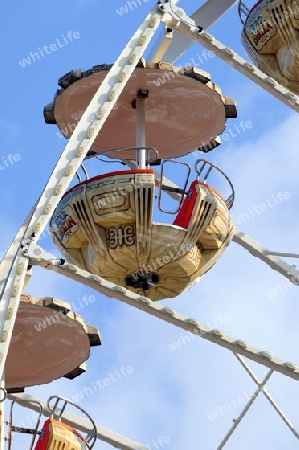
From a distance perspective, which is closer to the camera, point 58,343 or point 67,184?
point 67,184

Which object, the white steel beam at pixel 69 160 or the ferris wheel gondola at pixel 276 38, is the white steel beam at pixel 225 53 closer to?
the white steel beam at pixel 69 160

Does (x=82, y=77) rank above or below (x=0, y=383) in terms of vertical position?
above

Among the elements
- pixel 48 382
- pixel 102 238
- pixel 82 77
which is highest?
pixel 82 77

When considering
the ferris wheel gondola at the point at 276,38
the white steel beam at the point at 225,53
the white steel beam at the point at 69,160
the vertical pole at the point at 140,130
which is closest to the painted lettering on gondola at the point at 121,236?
the vertical pole at the point at 140,130

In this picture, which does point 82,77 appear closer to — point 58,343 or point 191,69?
point 191,69

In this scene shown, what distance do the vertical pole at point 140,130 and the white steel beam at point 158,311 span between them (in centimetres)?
247

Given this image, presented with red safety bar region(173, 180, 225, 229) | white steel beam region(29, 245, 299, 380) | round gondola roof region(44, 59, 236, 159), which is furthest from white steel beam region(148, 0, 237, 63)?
white steel beam region(29, 245, 299, 380)

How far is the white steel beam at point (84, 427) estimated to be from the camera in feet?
65.6

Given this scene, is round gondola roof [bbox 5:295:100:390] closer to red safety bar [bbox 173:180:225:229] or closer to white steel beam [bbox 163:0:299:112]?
red safety bar [bbox 173:180:225:229]

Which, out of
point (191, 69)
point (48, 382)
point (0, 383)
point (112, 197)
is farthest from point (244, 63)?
point (0, 383)

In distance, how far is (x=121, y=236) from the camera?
65.5 ft

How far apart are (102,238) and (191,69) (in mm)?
1935

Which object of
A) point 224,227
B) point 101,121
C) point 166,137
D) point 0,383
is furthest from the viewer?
point 166,137

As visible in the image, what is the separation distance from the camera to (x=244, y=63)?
20.7m
